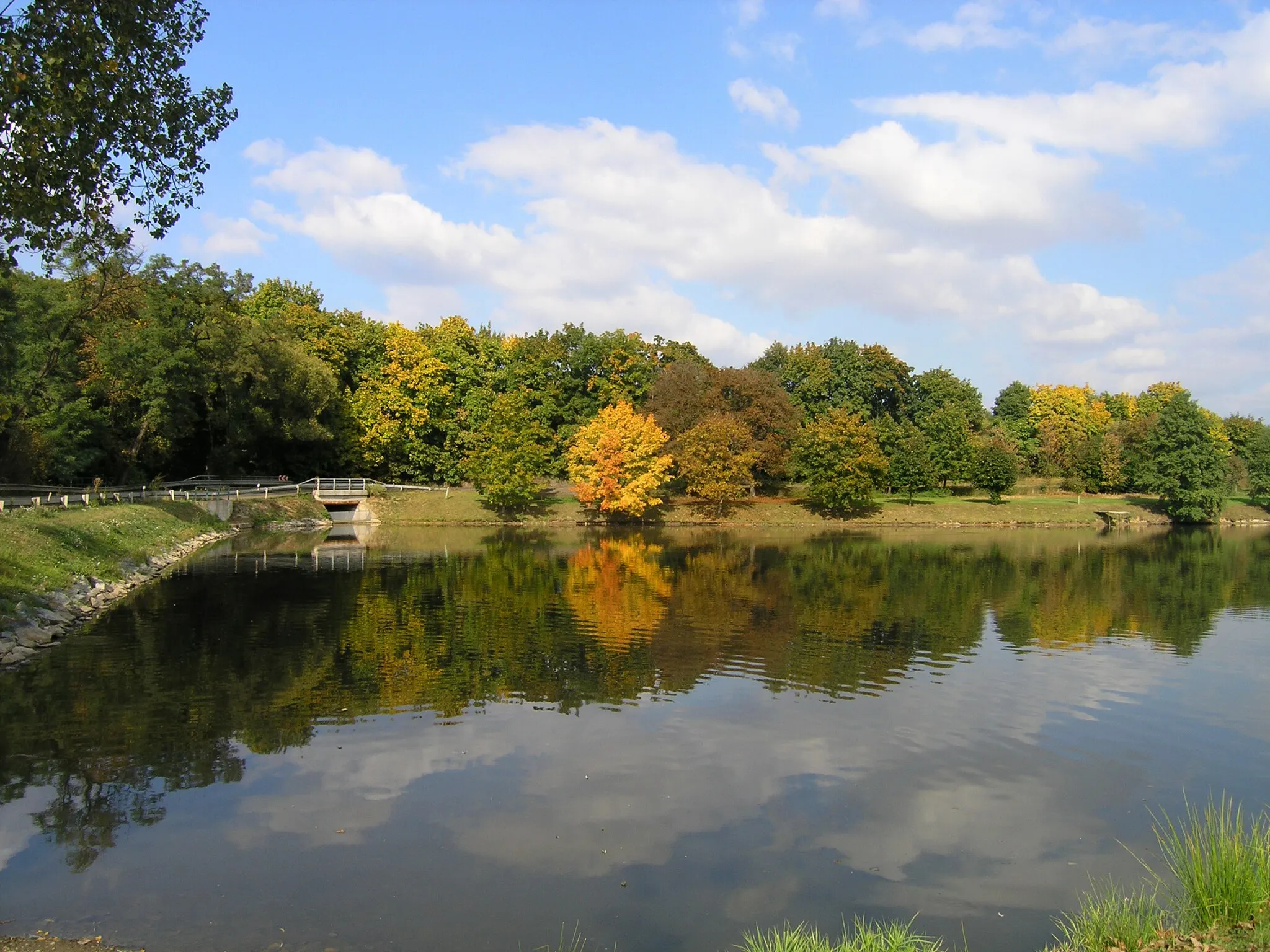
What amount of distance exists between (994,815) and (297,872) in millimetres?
9027

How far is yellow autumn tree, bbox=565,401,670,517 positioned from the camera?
222 feet

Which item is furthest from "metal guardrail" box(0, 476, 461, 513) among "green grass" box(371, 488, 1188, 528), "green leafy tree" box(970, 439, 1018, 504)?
"green leafy tree" box(970, 439, 1018, 504)

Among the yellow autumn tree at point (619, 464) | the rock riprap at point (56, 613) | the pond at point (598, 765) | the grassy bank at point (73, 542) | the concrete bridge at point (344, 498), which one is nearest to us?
the pond at point (598, 765)

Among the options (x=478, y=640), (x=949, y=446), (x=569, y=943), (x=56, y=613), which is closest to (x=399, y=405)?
(x=949, y=446)

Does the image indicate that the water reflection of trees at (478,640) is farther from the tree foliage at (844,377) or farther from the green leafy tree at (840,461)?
the tree foliage at (844,377)

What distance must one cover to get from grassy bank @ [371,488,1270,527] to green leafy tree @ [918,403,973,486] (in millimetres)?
2983

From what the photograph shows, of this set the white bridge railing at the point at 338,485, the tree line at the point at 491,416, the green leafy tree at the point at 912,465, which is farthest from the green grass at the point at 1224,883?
the green leafy tree at the point at 912,465

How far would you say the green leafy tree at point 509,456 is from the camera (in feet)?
224

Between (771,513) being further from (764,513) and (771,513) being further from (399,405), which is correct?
(399,405)

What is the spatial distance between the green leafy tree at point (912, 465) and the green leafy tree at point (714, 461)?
51.0 feet

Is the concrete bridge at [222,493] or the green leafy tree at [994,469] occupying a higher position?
the green leafy tree at [994,469]

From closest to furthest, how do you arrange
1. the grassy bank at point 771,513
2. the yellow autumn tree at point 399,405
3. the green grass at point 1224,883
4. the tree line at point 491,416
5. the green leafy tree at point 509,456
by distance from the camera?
1. the green grass at point 1224,883
2. the tree line at point 491,416
3. the green leafy tree at point 509,456
4. the grassy bank at point 771,513
5. the yellow autumn tree at point 399,405

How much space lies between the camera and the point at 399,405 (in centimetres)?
7412

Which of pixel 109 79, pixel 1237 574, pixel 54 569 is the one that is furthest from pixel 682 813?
pixel 1237 574
